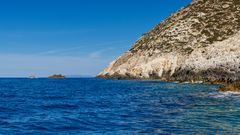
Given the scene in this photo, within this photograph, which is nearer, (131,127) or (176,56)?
(131,127)

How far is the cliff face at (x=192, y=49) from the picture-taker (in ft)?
337

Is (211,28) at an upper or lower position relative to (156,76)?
upper

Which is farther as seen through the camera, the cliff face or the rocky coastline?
the cliff face

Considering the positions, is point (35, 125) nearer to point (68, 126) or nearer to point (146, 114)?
point (68, 126)

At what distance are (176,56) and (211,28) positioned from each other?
19445 mm

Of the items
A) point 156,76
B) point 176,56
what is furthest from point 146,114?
point 156,76

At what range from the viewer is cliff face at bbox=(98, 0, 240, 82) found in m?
103

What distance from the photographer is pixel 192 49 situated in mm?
128125

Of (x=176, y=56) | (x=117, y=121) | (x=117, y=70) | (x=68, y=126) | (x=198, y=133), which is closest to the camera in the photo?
(x=198, y=133)

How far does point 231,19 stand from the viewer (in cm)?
13850

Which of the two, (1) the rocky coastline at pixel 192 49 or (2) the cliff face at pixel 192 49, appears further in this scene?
(2) the cliff face at pixel 192 49

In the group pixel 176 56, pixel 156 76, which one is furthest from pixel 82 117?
pixel 156 76

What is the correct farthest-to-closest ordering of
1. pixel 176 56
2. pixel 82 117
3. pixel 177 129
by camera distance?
1. pixel 176 56
2. pixel 82 117
3. pixel 177 129

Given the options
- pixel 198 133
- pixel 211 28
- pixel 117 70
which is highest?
pixel 211 28
